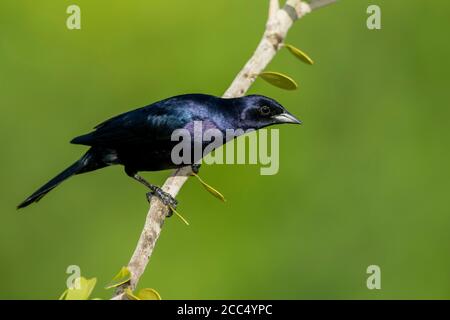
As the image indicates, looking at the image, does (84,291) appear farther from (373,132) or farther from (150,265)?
(373,132)

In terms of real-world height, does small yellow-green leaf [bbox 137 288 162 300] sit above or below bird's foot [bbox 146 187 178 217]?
below

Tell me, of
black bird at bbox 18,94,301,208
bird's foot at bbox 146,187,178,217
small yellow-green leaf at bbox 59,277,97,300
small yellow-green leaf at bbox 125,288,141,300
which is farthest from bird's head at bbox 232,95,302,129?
small yellow-green leaf at bbox 59,277,97,300

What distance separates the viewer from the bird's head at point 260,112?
160 inches

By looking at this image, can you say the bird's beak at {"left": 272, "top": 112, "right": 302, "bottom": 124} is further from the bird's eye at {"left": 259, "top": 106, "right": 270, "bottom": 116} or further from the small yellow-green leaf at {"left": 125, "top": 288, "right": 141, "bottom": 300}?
→ the small yellow-green leaf at {"left": 125, "top": 288, "right": 141, "bottom": 300}

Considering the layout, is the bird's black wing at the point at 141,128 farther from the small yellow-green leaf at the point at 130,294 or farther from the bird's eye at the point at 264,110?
the small yellow-green leaf at the point at 130,294

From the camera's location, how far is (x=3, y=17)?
6.09m

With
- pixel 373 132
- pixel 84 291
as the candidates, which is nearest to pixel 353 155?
pixel 373 132

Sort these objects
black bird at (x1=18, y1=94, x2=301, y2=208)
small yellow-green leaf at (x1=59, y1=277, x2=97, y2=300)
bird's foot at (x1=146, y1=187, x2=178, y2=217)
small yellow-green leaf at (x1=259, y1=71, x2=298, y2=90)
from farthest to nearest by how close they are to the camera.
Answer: black bird at (x1=18, y1=94, x2=301, y2=208) < bird's foot at (x1=146, y1=187, x2=178, y2=217) < small yellow-green leaf at (x1=259, y1=71, x2=298, y2=90) < small yellow-green leaf at (x1=59, y1=277, x2=97, y2=300)

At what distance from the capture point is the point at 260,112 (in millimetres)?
4109

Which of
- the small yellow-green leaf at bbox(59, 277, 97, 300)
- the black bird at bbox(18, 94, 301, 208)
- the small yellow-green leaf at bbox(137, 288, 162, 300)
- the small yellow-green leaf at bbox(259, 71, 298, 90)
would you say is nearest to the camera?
the small yellow-green leaf at bbox(59, 277, 97, 300)

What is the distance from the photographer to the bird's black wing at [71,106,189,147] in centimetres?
392

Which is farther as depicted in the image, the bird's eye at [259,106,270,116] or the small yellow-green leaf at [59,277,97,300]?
the bird's eye at [259,106,270,116]

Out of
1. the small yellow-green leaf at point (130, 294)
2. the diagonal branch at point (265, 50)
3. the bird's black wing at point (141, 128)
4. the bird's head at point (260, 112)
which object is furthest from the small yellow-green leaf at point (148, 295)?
the bird's head at point (260, 112)

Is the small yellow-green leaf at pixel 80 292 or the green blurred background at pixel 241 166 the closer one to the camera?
the small yellow-green leaf at pixel 80 292
